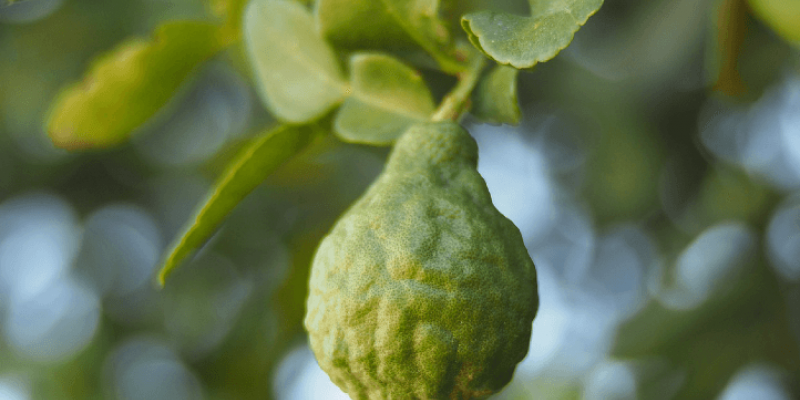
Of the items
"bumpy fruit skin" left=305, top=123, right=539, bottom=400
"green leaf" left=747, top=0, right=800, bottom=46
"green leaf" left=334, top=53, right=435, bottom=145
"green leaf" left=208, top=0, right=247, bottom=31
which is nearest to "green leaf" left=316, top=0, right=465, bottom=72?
"green leaf" left=334, top=53, right=435, bottom=145

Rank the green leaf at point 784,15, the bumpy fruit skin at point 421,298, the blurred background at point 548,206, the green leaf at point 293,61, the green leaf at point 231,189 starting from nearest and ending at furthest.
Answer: the bumpy fruit skin at point 421,298
the green leaf at point 231,189
the green leaf at point 293,61
the green leaf at point 784,15
the blurred background at point 548,206

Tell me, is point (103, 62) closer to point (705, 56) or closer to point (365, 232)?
point (365, 232)

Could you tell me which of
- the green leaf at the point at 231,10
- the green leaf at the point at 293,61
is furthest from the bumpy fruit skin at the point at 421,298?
the green leaf at the point at 231,10

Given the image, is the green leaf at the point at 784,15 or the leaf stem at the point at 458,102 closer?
the leaf stem at the point at 458,102

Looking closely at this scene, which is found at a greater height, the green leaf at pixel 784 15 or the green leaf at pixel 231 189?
the green leaf at pixel 231 189

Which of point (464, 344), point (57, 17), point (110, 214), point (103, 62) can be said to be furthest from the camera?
point (110, 214)

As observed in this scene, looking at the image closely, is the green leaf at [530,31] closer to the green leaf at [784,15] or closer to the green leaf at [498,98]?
the green leaf at [498,98]

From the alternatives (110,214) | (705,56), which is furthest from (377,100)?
(110,214)
